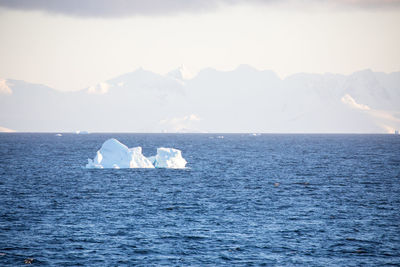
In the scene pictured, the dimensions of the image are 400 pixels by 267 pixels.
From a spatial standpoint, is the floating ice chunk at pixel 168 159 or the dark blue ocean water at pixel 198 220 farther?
the floating ice chunk at pixel 168 159

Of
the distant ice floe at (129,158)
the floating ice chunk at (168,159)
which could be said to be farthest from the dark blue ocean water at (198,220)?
the floating ice chunk at (168,159)

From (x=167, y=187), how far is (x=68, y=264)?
100 ft

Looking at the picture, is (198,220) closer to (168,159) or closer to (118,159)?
(168,159)

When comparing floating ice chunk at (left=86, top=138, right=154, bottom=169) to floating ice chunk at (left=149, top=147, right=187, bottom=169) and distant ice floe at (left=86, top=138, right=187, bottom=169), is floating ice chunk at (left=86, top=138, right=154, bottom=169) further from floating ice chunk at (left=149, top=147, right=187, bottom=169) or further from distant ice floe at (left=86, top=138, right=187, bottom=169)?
floating ice chunk at (left=149, top=147, right=187, bottom=169)

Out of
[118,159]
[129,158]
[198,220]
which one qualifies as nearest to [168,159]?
[129,158]

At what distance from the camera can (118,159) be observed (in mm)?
80625

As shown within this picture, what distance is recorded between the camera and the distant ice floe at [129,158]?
256 feet

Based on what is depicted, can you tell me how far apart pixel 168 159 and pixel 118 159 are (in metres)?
7.91

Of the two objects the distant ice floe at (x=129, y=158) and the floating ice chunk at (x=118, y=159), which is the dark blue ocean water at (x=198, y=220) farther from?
the floating ice chunk at (x=118, y=159)

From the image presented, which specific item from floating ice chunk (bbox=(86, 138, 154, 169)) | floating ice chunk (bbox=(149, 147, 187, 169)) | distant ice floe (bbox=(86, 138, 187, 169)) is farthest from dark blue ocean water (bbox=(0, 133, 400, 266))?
floating ice chunk (bbox=(149, 147, 187, 169))

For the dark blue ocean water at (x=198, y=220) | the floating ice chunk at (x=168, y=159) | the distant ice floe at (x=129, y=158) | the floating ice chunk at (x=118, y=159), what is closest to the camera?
the dark blue ocean water at (x=198, y=220)

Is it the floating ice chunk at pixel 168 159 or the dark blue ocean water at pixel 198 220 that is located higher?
the floating ice chunk at pixel 168 159

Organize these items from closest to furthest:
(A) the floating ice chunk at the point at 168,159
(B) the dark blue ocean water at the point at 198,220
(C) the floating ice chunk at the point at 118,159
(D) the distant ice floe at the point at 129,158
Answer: (B) the dark blue ocean water at the point at 198,220 < (D) the distant ice floe at the point at 129,158 < (C) the floating ice chunk at the point at 118,159 < (A) the floating ice chunk at the point at 168,159

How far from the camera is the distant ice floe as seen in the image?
7812cm
